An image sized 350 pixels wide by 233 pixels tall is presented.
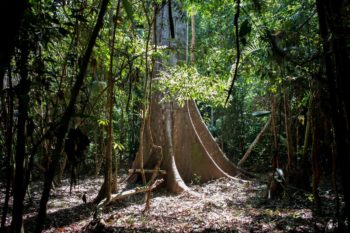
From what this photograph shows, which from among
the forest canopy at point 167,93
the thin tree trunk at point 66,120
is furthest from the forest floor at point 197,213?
the thin tree trunk at point 66,120

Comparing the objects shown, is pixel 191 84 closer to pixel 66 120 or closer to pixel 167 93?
pixel 167 93

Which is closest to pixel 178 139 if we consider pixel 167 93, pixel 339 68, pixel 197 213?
pixel 167 93

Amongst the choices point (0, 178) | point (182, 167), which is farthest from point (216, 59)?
point (0, 178)

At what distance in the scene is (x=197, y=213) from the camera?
6.23 metres

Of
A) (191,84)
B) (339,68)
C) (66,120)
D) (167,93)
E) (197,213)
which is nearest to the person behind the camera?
(66,120)

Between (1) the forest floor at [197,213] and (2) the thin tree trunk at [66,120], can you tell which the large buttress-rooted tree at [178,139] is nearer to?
(1) the forest floor at [197,213]

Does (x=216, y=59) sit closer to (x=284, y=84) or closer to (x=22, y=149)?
(x=284, y=84)

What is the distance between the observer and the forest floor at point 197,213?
5344 mm

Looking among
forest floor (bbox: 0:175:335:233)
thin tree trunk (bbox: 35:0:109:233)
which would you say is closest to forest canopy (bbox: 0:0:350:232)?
thin tree trunk (bbox: 35:0:109:233)

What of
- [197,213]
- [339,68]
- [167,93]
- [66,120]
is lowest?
[197,213]

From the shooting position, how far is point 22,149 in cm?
267

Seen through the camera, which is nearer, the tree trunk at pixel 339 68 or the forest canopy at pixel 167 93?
the forest canopy at pixel 167 93

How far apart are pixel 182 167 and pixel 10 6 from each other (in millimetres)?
8003

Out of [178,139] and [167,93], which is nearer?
[167,93]
